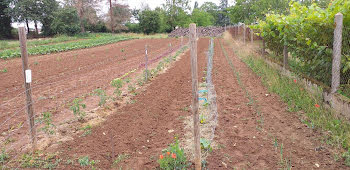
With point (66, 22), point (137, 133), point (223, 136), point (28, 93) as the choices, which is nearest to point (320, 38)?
point (223, 136)

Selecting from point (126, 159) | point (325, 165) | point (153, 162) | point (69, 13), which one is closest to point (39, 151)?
point (126, 159)

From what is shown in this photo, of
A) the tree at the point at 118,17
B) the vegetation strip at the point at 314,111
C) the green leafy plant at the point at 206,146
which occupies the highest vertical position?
the tree at the point at 118,17

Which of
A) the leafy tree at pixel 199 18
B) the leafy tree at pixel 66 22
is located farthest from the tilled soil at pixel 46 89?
Result: the leafy tree at pixel 199 18

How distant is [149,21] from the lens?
183 ft

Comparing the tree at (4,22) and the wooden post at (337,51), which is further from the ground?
the tree at (4,22)

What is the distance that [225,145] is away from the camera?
424 cm

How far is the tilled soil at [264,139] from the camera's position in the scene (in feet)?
12.1

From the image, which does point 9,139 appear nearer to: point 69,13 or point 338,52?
point 338,52

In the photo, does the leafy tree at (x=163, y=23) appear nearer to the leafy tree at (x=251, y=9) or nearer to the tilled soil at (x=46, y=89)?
the leafy tree at (x=251, y=9)

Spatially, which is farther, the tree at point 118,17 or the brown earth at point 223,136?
the tree at point 118,17

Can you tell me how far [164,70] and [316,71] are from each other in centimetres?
668

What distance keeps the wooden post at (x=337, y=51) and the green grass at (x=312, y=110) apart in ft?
1.59

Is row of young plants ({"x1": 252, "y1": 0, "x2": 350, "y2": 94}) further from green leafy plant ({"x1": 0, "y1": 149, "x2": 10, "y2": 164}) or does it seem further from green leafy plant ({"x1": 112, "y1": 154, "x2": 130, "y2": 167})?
green leafy plant ({"x1": 0, "y1": 149, "x2": 10, "y2": 164})

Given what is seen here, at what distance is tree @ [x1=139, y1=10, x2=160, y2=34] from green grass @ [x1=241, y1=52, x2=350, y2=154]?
1967 inches
